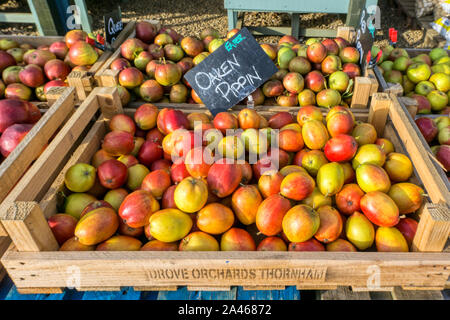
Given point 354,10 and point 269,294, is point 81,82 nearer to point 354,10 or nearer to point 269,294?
point 269,294

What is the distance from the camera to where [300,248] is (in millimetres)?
1698

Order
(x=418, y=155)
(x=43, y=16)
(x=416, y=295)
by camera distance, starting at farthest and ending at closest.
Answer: (x=43, y=16) < (x=418, y=155) < (x=416, y=295)

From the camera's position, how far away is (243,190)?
74.8 inches

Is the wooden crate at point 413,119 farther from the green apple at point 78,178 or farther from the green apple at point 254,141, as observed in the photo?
the green apple at point 78,178

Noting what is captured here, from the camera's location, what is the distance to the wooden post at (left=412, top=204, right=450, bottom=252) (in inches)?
57.9

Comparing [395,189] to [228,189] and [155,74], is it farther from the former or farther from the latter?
[155,74]

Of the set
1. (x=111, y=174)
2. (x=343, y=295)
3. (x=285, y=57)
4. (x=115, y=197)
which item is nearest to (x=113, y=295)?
(x=115, y=197)

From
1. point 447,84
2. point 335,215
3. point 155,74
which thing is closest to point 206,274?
point 335,215

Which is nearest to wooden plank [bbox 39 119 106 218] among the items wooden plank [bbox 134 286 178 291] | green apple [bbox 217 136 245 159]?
wooden plank [bbox 134 286 178 291]

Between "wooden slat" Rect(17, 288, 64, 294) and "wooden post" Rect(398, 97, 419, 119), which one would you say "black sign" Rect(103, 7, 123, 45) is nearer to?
"wooden slat" Rect(17, 288, 64, 294)

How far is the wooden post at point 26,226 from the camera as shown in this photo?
144 centimetres

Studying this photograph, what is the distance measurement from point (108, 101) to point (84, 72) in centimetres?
49

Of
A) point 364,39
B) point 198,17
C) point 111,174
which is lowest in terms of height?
point 198,17
